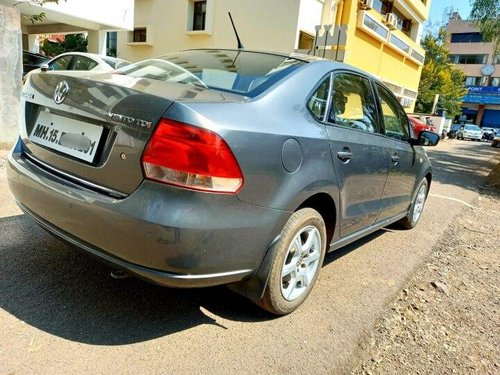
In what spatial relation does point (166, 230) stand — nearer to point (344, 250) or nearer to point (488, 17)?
point (344, 250)

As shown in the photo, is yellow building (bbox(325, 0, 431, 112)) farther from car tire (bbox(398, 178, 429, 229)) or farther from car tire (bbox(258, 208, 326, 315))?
car tire (bbox(258, 208, 326, 315))

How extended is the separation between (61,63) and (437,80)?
3563 cm

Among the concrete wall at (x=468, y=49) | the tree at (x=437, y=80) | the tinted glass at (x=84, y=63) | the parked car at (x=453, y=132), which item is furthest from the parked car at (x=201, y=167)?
the concrete wall at (x=468, y=49)

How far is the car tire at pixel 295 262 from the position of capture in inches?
94.7

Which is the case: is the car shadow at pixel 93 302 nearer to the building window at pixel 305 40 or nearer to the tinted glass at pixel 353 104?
the tinted glass at pixel 353 104

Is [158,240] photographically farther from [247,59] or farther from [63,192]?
[247,59]

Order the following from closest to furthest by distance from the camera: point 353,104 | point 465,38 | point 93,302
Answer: point 93,302 → point 353,104 → point 465,38

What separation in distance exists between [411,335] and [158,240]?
1.81 m

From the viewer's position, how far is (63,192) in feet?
7.20

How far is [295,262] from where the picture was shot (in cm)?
262

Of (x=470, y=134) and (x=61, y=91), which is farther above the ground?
(x=61, y=91)

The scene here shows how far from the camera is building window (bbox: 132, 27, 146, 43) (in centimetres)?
1983

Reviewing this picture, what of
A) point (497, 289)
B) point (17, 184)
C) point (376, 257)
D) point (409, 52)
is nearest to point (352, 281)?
point (376, 257)

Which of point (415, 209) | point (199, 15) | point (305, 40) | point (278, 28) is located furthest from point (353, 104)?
point (199, 15)
